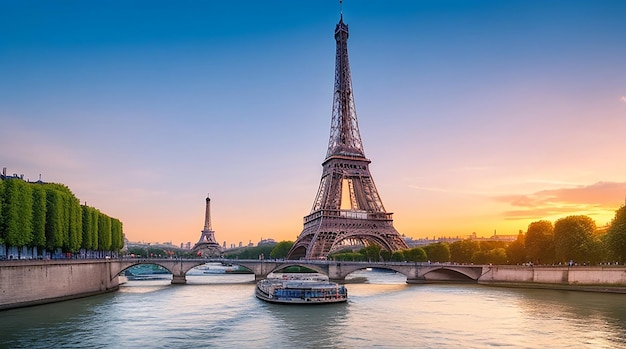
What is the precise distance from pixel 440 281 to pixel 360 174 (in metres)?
26.6

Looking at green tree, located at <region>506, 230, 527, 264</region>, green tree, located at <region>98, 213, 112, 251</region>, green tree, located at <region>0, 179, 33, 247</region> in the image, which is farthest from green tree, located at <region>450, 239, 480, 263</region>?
green tree, located at <region>0, 179, 33, 247</region>

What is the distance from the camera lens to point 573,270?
53812mm

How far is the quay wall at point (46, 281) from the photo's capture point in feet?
121

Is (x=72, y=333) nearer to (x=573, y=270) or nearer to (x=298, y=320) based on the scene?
(x=298, y=320)

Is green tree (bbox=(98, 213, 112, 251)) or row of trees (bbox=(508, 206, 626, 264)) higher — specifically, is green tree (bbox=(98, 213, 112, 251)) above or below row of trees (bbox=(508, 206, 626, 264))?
above

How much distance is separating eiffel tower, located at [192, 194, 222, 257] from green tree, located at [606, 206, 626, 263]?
5422 inches

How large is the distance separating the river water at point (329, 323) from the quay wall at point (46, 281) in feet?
3.62

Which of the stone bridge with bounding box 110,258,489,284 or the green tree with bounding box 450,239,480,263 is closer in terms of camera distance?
the stone bridge with bounding box 110,258,489,284

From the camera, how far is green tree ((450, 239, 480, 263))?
271ft

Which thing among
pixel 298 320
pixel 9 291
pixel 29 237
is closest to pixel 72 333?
pixel 9 291

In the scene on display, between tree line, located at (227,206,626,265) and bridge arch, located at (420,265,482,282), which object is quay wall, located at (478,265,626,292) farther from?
tree line, located at (227,206,626,265)

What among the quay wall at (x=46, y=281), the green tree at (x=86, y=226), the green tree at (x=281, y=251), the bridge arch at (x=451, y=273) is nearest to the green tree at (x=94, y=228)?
the green tree at (x=86, y=226)

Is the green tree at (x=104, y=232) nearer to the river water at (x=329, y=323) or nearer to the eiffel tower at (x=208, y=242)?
the river water at (x=329, y=323)

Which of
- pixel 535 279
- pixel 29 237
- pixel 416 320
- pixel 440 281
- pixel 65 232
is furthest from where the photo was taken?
pixel 440 281
